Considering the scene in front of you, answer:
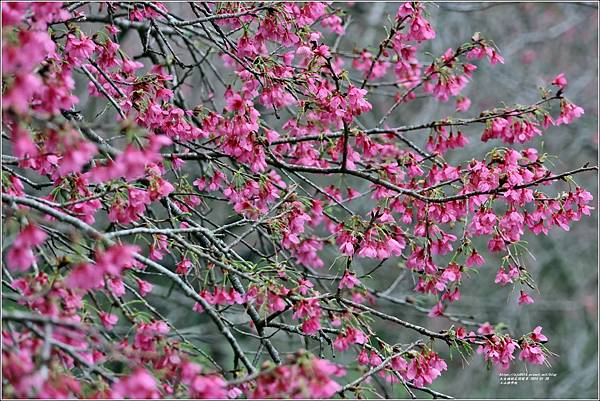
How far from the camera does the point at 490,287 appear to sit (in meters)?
8.77

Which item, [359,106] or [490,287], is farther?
[490,287]

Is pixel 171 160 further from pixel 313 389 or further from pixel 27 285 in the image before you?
pixel 313 389

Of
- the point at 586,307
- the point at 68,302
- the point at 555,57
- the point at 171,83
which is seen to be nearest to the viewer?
the point at 68,302

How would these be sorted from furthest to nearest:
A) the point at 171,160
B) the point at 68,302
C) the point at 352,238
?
1. the point at 171,160
2. the point at 352,238
3. the point at 68,302

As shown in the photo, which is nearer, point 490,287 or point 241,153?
point 241,153

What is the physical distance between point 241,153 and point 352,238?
53cm

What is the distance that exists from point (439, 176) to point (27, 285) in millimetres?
1730

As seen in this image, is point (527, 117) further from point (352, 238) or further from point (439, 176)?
point (352, 238)

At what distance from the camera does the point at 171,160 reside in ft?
9.89

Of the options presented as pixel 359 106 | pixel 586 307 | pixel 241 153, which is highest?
pixel 586 307

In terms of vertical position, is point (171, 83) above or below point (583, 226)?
below

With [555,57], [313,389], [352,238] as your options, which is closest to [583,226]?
[555,57]

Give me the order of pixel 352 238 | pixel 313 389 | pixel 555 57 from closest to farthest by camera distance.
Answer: pixel 313 389
pixel 352 238
pixel 555 57

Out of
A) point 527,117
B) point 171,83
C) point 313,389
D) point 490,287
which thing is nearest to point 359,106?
point 527,117
